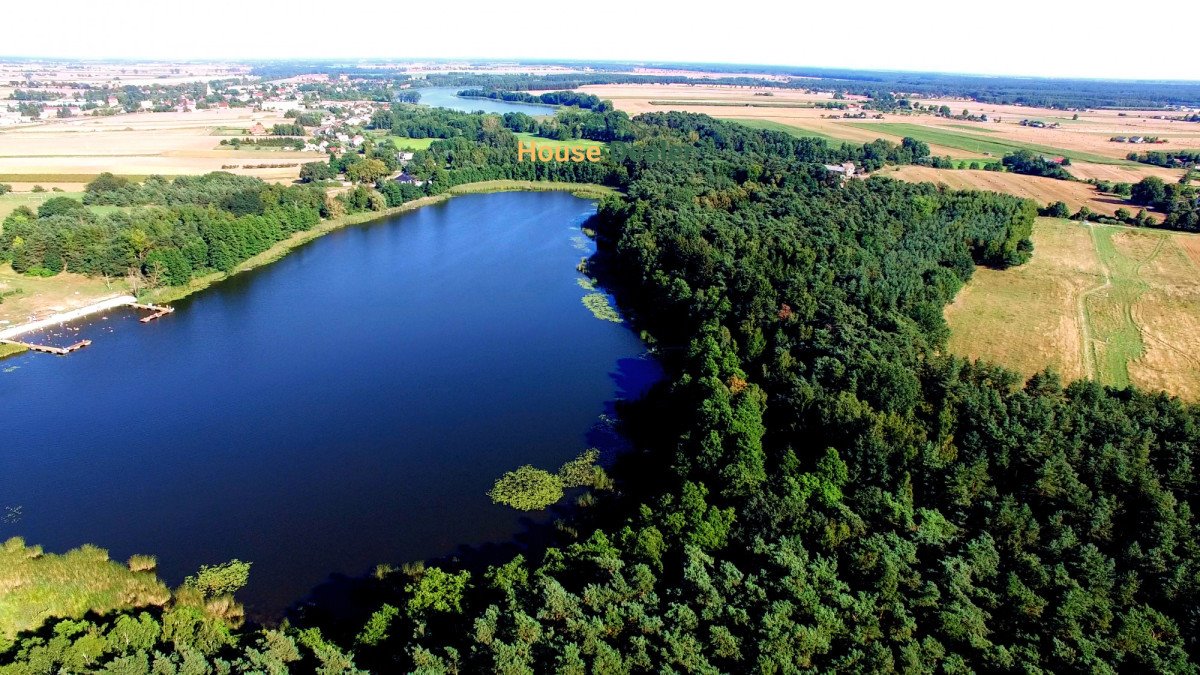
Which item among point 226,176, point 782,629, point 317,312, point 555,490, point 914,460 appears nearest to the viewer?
point 782,629

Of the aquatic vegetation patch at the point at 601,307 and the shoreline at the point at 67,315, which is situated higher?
the aquatic vegetation patch at the point at 601,307

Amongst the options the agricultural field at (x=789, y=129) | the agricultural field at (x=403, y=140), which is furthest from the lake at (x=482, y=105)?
the agricultural field at (x=789, y=129)

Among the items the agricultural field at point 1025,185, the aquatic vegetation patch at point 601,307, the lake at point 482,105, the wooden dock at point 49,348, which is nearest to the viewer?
the wooden dock at point 49,348

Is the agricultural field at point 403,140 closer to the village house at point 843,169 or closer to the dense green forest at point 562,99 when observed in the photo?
the dense green forest at point 562,99

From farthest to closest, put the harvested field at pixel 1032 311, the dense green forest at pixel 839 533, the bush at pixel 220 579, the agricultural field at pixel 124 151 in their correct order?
the agricultural field at pixel 124 151
the harvested field at pixel 1032 311
the bush at pixel 220 579
the dense green forest at pixel 839 533

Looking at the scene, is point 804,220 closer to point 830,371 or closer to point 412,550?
point 830,371

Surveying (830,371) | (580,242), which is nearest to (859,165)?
(580,242)

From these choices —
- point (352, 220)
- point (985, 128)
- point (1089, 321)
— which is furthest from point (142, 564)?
point (985, 128)
